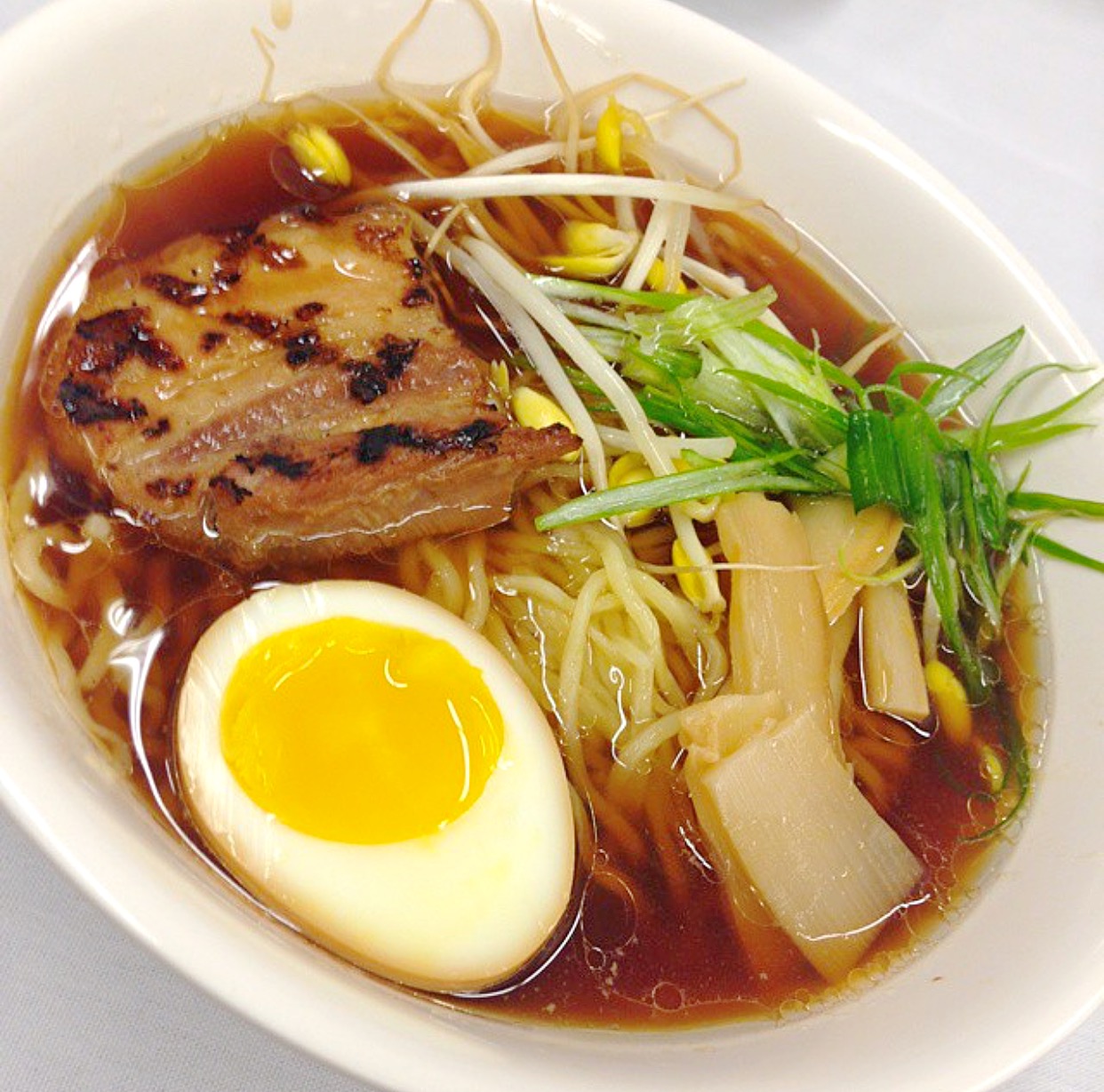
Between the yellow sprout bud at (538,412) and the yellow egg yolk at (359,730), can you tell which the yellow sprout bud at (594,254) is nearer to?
the yellow sprout bud at (538,412)

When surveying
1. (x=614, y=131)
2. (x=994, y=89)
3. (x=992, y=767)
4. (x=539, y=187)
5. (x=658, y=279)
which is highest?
(x=994, y=89)

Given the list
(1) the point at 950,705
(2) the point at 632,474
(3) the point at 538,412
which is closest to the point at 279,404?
(3) the point at 538,412

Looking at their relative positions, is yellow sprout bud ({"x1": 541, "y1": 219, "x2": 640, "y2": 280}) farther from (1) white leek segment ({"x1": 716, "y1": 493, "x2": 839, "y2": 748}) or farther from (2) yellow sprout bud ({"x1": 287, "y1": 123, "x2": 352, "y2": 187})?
(1) white leek segment ({"x1": 716, "y1": 493, "x2": 839, "y2": 748})

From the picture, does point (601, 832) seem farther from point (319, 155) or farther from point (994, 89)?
point (994, 89)

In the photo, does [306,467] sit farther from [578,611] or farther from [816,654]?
[816,654]

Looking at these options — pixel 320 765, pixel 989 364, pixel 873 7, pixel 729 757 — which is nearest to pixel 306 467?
pixel 320 765
